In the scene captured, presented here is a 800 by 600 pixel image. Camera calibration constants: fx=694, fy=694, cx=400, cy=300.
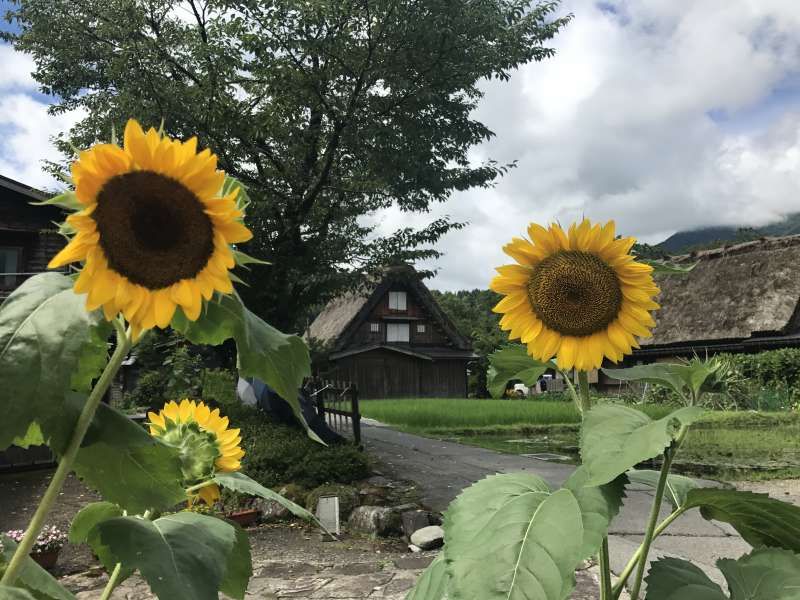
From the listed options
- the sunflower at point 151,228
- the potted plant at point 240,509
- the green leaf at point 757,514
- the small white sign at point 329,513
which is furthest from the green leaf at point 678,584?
the potted plant at point 240,509

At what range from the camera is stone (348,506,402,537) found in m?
6.38

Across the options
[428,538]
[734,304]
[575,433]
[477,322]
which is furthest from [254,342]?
[477,322]

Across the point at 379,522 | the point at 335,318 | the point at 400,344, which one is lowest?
the point at 379,522

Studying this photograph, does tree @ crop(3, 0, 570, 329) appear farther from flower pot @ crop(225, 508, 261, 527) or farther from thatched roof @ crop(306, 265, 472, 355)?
thatched roof @ crop(306, 265, 472, 355)

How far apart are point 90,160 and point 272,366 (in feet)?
1.16

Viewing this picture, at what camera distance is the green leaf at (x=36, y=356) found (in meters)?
0.72

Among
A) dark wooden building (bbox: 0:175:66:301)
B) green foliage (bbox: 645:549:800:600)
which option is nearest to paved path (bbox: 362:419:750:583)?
green foliage (bbox: 645:549:800:600)

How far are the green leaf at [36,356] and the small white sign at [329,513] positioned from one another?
19.6 feet

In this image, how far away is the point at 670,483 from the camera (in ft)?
4.74

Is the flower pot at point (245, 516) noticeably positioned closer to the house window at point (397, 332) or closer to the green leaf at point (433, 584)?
the green leaf at point (433, 584)

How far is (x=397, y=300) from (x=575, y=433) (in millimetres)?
23484

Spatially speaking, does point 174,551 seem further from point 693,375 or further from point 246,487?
point 693,375

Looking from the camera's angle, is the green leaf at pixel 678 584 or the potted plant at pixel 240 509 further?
the potted plant at pixel 240 509

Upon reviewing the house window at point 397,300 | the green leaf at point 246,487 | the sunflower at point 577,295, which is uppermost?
the house window at point 397,300
